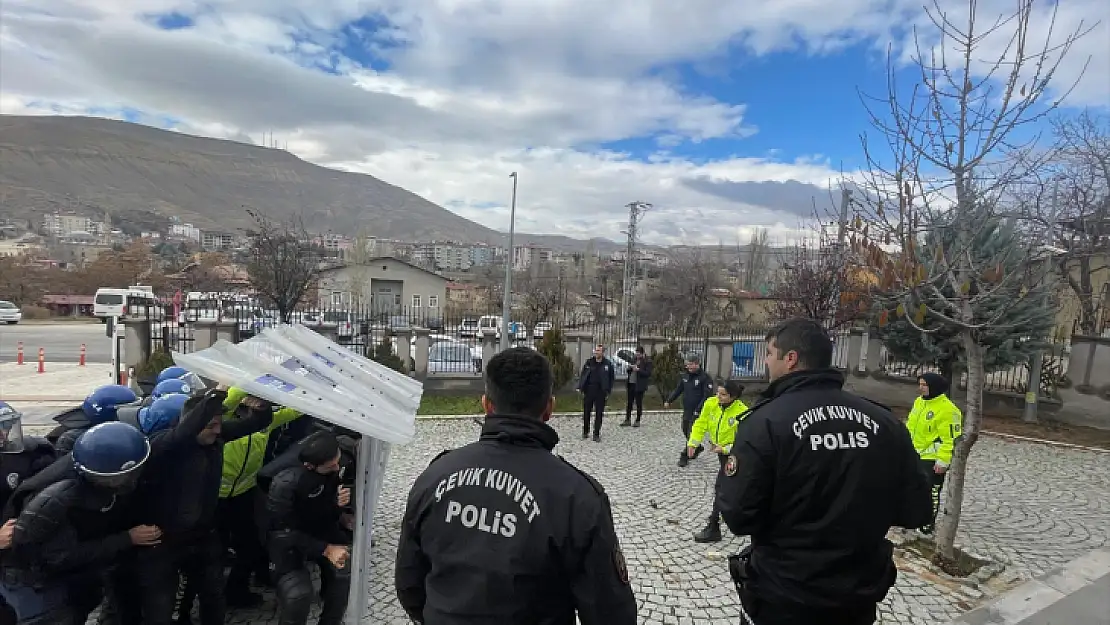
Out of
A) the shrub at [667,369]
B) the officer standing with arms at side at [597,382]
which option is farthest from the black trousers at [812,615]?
the shrub at [667,369]

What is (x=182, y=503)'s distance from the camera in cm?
367

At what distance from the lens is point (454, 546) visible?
1850 millimetres

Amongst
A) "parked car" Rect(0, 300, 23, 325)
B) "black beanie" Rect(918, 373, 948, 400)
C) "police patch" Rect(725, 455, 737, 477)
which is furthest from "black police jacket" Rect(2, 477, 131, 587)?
"parked car" Rect(0, 300, 23, 325)

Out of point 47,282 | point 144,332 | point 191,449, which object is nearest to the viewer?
point 191,449

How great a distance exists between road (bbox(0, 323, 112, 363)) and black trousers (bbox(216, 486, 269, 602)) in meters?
20.2

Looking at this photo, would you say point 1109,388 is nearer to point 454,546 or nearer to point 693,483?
point 693,483

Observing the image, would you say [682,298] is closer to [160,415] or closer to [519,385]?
[160,415]

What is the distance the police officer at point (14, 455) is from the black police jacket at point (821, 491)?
4.09 m

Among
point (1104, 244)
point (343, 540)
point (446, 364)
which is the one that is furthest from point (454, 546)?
point (1104, 244)

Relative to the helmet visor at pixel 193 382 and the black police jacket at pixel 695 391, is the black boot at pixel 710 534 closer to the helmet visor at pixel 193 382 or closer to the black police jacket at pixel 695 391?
the black police jacket at pixel 695 391

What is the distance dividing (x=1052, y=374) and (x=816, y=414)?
48.8ft

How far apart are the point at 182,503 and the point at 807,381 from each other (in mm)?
3717

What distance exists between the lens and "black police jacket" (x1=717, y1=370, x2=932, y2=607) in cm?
258

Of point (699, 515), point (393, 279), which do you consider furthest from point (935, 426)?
point (393, 279)
